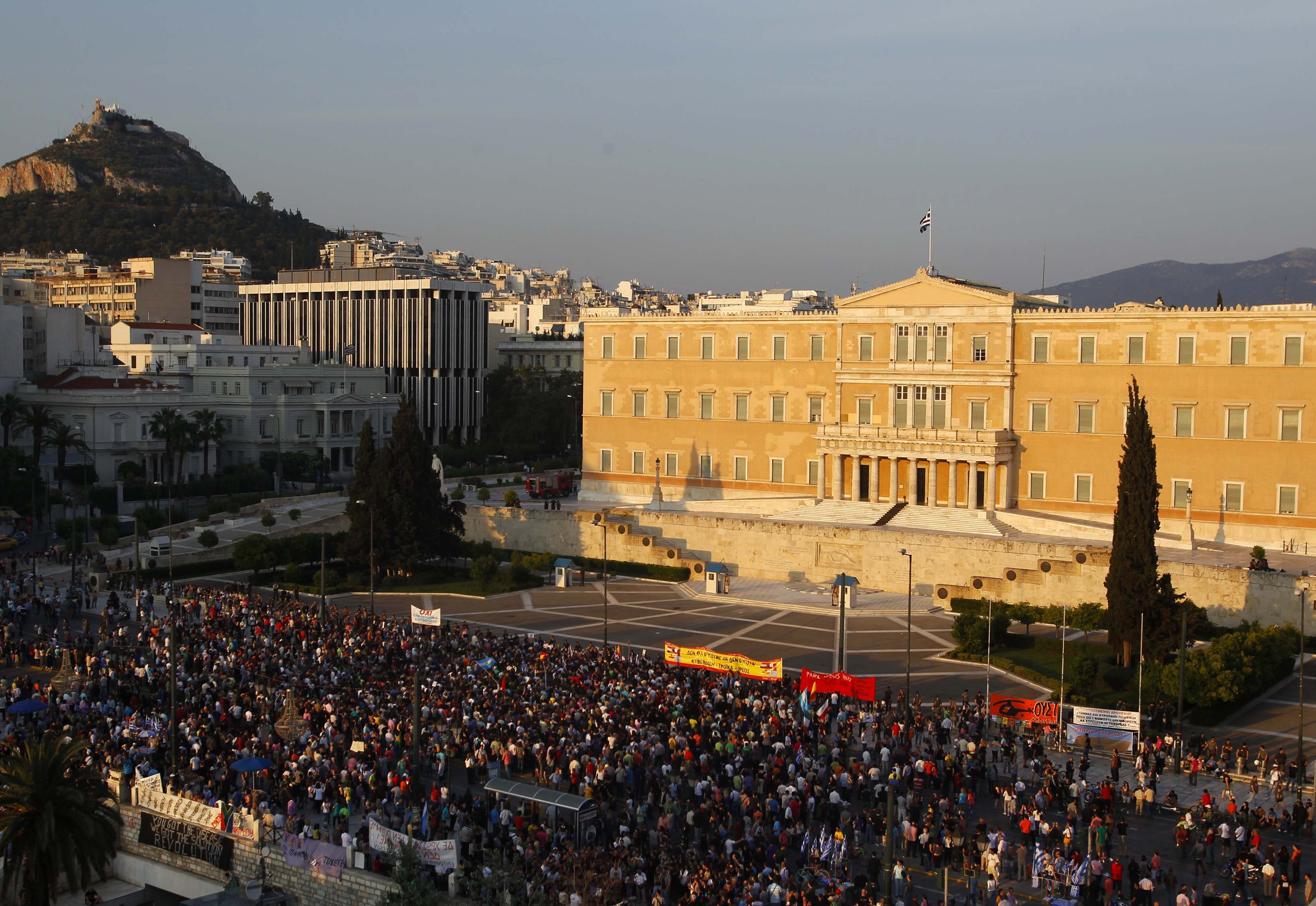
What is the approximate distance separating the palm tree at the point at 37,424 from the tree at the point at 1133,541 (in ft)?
182

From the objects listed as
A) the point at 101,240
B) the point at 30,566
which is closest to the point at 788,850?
the point at 30,566

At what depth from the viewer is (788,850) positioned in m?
24.5

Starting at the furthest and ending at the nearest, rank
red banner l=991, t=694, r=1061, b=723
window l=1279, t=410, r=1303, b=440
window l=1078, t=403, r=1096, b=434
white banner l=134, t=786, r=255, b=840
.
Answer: window l=1078, t=403, r=1096, b=434
window l=1279, t=410, r=1303, b=440
red banner l=991, t=694, r=1061, b=723
white banner l=134, t=786, r=255, b=840

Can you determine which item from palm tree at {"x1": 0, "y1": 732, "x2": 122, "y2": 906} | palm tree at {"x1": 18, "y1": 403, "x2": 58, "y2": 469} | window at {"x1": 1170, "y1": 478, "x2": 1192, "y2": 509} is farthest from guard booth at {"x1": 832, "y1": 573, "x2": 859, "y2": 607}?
palm tree at {"x1": 18, "y1": 403, "x2": 58, "y2": 469}

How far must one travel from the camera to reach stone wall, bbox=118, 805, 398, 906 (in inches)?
986

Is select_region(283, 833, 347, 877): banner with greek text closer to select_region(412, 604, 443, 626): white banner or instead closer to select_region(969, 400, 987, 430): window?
select_region(412, 604, 443, 626): white banner

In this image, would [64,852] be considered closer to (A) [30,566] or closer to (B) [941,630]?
(B) [941,630]

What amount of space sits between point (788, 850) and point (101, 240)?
144013mm

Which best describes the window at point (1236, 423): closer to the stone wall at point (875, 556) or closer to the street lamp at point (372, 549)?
the stone wall at point (875, 556)

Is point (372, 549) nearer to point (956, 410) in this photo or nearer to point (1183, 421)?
point (956, 410)

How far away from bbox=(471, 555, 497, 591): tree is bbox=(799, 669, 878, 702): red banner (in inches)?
916

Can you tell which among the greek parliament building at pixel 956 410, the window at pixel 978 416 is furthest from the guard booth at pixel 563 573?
the window at pixel 978 416

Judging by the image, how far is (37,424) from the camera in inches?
2862

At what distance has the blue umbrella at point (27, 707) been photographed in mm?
30781
